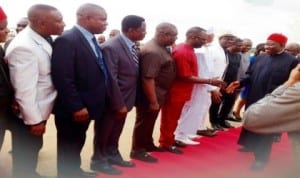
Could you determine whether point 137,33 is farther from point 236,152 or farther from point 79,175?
point 236,152

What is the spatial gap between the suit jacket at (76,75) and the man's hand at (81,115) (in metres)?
0.03

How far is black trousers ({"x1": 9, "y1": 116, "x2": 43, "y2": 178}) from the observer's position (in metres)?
2.96

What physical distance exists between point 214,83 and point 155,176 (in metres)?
1.59

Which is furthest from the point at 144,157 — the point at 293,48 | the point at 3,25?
the point at 293,48

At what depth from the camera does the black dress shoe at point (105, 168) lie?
3.48m

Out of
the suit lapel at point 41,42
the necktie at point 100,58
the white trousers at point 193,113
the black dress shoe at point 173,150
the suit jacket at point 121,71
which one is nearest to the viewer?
A: the suit lapel at point 41,42

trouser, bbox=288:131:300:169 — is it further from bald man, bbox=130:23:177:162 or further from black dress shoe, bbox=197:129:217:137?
black dress shoe, bbox=197:129:217:137

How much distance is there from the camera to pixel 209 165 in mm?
4051

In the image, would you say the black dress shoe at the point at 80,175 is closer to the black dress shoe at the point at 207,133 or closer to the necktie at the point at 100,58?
the necktie at the point at 100,58

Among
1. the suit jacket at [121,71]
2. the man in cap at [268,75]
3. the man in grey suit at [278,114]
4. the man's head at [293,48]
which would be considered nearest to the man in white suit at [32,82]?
the suit jacket at [121,71]

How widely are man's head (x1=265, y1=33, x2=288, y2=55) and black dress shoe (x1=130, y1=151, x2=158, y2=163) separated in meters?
1.76

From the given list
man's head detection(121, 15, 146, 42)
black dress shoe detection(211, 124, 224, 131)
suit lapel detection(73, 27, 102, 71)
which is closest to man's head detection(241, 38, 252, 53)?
black dress shoe detection(211, 124, 224, 131)

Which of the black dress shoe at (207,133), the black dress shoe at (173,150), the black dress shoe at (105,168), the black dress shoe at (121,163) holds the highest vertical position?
the black dress shoe at (105,168)

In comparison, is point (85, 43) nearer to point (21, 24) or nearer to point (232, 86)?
point (21, 24)
